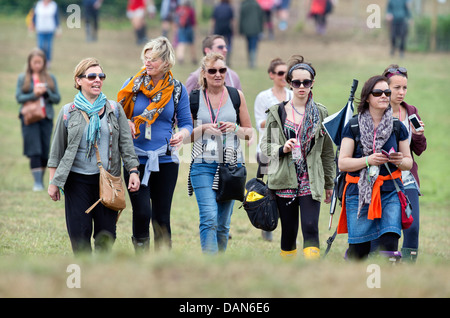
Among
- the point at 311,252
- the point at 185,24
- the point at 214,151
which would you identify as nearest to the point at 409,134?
the point at 311,252

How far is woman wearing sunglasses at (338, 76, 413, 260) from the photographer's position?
651cm

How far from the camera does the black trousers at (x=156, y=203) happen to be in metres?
7.20

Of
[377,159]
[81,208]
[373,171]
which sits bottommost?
[81,208]

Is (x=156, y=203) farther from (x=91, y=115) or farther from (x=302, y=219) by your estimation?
(x=302, y=219)

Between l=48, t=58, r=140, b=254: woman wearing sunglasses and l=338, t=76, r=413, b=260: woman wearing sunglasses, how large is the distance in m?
2.03

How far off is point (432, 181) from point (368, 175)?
32.5ft

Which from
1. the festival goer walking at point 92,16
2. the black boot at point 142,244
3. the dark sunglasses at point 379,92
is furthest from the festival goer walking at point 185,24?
the dark sunglasses at point 379,92

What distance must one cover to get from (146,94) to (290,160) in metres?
1.48

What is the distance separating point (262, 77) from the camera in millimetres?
22531

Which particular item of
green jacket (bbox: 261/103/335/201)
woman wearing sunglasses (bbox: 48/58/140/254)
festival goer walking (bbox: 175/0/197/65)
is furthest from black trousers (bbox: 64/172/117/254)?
festival goer walking (bbox: 175/0/197/65)

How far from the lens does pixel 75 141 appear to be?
6566 millimetres

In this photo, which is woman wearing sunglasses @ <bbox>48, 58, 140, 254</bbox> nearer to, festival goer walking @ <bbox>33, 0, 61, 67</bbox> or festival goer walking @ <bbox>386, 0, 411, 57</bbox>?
festival goer walking @ <bbox>33, 0, 61, 67</bbox>

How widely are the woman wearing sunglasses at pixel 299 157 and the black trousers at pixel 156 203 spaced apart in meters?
0.96

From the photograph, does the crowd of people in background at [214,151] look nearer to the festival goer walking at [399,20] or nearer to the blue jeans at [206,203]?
the blue jeans at [206,203]
